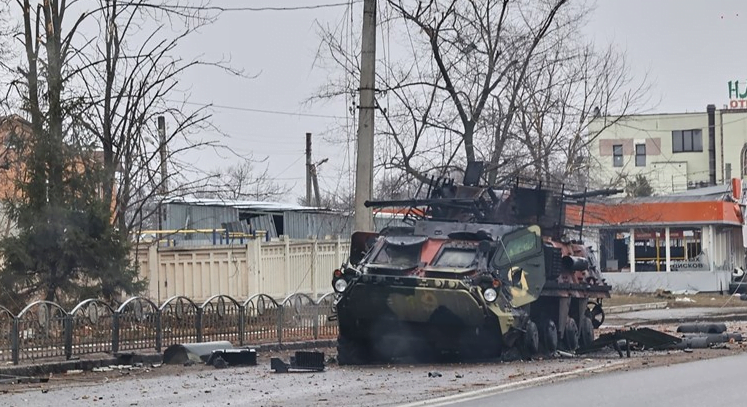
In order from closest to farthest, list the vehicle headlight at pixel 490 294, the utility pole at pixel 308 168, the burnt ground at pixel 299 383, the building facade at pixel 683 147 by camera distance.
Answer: the burnt ground at pixel 299 383
the vehicle headlight at pixel 490 294
the utility pole at pixel 308 168
the building facade at pixel 683 147

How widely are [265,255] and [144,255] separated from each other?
120 inches

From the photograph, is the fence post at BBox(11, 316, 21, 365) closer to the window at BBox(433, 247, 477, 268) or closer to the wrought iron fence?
the wrought iron fence

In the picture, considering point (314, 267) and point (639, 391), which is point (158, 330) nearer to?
point (639, 391)

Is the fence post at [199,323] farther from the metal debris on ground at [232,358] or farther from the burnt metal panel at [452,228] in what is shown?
the burnt metal panel at [452,228]

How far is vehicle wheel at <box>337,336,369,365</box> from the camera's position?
18328mm

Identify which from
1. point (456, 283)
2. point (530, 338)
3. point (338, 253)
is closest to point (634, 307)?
point (338, 253)

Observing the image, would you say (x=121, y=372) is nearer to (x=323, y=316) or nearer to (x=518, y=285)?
(x=518, y=285)

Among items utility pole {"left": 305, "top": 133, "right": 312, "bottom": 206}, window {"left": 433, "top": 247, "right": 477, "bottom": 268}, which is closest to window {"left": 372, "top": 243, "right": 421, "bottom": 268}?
window {"left": 433, "top": 247, "right": 477, "bottom": 268}

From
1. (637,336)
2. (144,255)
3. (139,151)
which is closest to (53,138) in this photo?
(139,151)

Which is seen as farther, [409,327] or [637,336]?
[637,336]

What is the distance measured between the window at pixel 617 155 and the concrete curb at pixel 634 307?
38.9m

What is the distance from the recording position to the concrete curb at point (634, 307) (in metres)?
37.3

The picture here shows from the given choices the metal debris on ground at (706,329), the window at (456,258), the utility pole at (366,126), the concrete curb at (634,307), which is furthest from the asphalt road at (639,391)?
the concrete curb at (634,307)

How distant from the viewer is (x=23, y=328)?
16672mm
